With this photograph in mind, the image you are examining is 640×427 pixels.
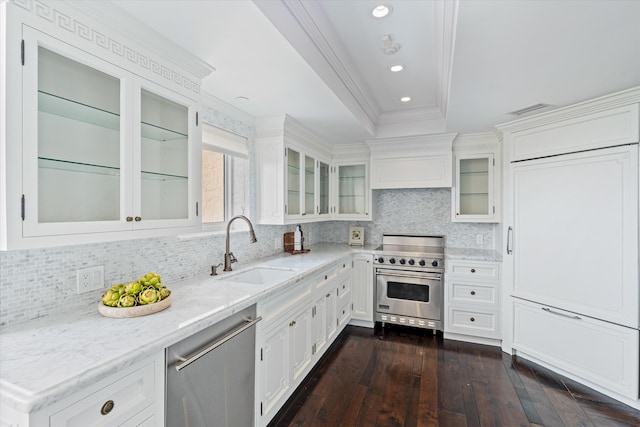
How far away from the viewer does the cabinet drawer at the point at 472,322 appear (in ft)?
10.8

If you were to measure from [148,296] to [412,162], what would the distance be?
3.35m

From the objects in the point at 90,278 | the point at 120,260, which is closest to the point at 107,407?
the point at 90,278

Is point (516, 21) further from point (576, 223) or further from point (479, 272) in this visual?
point (479, 272)

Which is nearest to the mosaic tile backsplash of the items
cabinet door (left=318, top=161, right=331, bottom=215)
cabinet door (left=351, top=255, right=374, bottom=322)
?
cabinet door (left=318, top=161, right=331, bottom=215)

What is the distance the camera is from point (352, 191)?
430 centimetres

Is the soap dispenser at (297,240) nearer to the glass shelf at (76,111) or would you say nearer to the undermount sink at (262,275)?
the undermount sink at (262,275)

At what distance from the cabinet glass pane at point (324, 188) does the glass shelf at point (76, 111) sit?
8.92ft

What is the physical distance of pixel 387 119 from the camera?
3.79m

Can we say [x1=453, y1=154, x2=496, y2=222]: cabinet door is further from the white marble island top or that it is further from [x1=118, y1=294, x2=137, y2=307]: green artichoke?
[x1=118, y1=294, x2=137, y2=307]: green artichoke

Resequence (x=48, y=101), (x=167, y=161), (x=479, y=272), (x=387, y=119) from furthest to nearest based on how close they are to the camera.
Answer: (x=387, y=119) → (x=479, y=272) → (x=167, y=161) → (x=48, y=101)

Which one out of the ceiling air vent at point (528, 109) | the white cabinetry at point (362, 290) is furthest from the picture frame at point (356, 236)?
the ceiling air vent at point (528, 109)

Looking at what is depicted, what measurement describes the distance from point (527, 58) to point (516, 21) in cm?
45

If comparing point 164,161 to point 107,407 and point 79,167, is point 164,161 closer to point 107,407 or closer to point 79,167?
point 79,167

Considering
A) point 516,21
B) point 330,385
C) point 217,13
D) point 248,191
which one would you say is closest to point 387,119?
point 248,191
